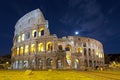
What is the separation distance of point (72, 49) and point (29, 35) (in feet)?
46.2

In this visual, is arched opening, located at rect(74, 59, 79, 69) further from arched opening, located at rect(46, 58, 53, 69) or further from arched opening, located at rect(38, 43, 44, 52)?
arched opening, located at rect(38, 43, 44, 52)

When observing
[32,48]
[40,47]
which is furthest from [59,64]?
[32,48]

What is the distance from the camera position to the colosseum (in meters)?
40.2

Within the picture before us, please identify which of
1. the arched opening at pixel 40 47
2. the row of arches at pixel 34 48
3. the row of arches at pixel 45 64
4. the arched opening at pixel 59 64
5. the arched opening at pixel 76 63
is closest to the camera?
the row of arches at pixel 45 64

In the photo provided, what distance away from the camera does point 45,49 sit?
41250mm

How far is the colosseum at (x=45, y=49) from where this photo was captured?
4016 cm

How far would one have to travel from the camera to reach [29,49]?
44875 millimetres

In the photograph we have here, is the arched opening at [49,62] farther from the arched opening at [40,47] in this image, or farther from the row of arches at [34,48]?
the arched opening at [40,47]

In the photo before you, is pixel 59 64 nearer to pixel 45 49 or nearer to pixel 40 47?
pixel 45 49

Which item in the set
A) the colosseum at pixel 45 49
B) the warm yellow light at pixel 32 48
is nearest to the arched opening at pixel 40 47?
the colosseum at pixel 45 49

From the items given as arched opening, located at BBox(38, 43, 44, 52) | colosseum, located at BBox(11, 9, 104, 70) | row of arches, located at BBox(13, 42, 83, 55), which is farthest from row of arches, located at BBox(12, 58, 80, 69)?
arched opening, located at BBox(38, 43, 44, 52)

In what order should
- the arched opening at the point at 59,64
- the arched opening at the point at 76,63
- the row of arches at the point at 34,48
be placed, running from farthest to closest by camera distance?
the arched opening at the point at 76,63 < the row of arches at the point at 34,48 < the arched opening at the point at 59,64

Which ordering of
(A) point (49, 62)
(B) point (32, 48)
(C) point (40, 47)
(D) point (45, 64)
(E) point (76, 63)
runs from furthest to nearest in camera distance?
(E) point (76, 63), (B) point (32, 48), (C) point (40, 47), (A) point (49, 62), (D) point (45, 64)

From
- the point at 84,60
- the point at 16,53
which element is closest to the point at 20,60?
the point at 16,53
